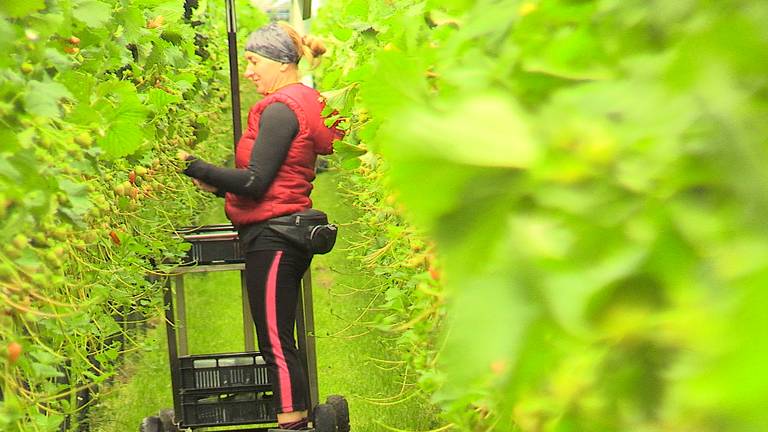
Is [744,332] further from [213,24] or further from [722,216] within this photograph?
[213,24]

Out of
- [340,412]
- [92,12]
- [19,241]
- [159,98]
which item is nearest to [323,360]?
[340,412]

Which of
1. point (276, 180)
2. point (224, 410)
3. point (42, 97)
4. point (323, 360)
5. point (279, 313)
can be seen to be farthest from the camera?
point (323, 360)

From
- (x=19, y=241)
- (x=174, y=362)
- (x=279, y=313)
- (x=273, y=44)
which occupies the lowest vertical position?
(x=174, y=362)

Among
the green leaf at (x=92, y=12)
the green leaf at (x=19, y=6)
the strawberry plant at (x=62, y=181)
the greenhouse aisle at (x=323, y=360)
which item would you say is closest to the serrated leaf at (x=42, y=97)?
the strawberry plant at (x=62, y=181)

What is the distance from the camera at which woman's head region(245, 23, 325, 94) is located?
5.07m

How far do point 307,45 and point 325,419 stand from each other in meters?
1.73

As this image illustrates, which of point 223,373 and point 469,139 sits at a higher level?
point 469,139

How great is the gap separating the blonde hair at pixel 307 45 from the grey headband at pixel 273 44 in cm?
4

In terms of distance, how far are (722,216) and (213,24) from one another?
48.7ft

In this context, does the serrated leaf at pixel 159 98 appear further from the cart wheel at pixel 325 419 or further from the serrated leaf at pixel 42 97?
the serrated leaf at pixel 42 97

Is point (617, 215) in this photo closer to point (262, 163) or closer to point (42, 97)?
point (42, 97)

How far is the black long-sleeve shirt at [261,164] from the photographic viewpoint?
4.91m

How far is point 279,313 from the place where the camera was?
5.14m

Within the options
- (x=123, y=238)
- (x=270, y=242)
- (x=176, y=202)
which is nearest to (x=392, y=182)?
(x=123, y=238)
